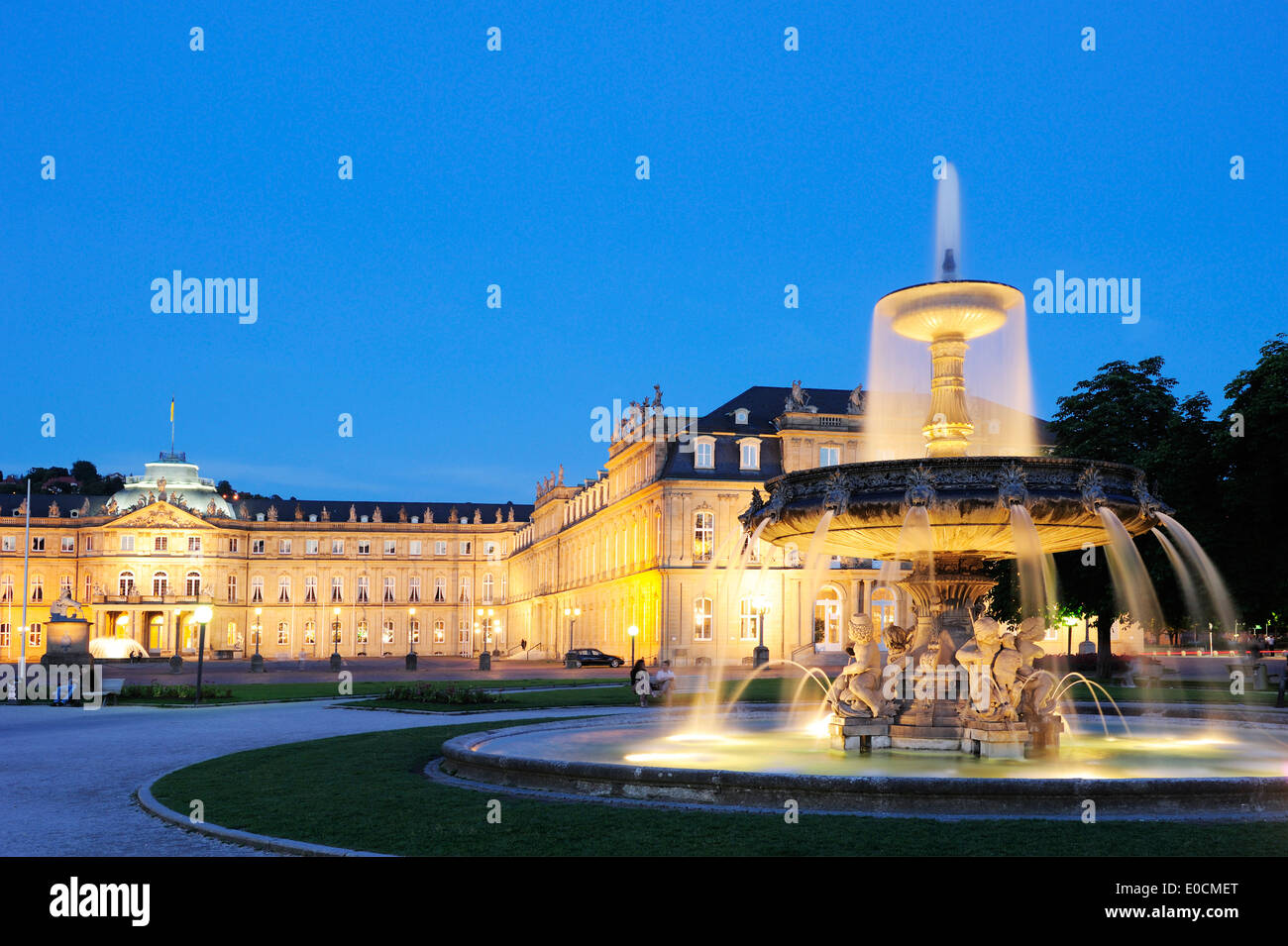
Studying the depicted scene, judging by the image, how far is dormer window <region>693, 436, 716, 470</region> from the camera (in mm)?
70812

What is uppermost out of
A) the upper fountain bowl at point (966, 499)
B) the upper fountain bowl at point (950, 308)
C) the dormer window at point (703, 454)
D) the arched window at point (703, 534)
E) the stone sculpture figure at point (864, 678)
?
the dormer window at point (703, 454)

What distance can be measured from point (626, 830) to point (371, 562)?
12729 cm

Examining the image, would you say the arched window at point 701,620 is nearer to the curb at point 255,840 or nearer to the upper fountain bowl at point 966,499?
the upper fountain bowl at point 966,499

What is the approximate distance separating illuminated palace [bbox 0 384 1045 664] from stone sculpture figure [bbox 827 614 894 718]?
186ft

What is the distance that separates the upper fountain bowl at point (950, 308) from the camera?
15.3 m

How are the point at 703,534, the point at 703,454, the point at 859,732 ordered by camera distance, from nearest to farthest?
the point at 859,732 < the point at 703,534 < the point at 703,454

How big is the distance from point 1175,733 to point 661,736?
8.16 meters

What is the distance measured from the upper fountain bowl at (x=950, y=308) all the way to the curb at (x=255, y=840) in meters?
10.1

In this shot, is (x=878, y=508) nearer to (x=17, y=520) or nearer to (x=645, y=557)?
(x=645, y=557)

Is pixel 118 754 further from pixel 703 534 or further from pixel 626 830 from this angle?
pixel 703 534

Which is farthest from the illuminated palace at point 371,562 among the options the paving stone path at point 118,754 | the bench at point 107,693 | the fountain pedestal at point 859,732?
the fountain pedestal at point 859,732

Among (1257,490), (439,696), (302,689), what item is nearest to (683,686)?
(439,696)

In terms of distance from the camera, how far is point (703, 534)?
232 feet
